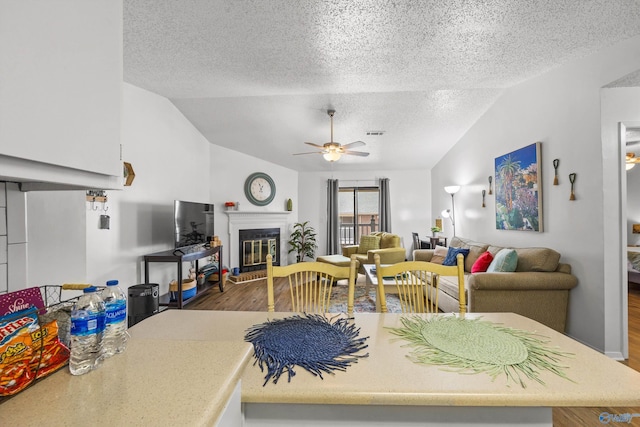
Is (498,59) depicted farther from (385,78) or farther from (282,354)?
(282,354)

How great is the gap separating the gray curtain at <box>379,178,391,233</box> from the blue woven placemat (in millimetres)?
5663

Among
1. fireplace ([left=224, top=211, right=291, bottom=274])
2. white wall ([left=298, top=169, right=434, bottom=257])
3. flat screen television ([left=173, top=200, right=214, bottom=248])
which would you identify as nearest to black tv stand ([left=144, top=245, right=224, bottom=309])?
flat screen television ([left=173, top=200, right=214, bottom=248])

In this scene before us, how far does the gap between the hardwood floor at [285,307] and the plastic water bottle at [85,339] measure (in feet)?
4.52

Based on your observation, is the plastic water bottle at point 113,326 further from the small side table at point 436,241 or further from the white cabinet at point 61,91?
the small side table at point 436,241

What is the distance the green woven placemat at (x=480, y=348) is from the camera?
87 cm

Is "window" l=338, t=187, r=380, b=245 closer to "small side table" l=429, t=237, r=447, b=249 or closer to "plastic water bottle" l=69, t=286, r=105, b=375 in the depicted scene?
"small side table" l=429, t=237, r=447, b=249

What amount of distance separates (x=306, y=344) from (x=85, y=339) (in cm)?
66

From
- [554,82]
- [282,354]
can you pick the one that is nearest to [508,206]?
[554,82]

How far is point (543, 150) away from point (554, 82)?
0.68m

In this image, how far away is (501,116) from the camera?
12.3 ft

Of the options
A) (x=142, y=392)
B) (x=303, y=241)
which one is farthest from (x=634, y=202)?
(x=142, y=392)

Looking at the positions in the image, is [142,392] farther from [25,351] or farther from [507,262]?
[507,262]

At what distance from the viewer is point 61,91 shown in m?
0.57

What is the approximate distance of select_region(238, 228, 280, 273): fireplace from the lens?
566cm
